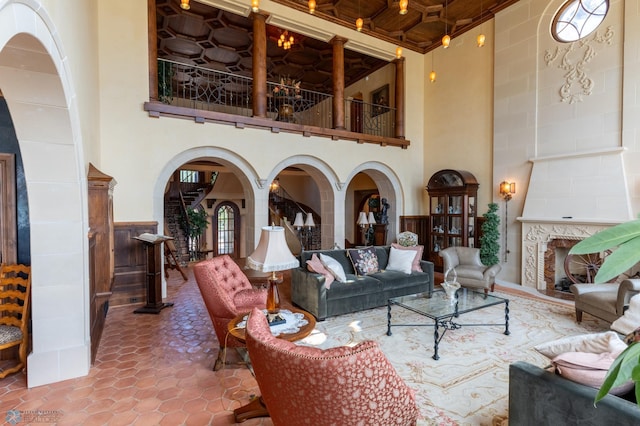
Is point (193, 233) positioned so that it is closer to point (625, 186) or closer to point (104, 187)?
point (104, 187)

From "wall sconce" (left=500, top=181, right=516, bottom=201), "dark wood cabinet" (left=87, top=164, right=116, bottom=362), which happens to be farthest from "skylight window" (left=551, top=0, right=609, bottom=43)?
"dark wood cabinet" (left=87, top=164, right=116, bottom=362)

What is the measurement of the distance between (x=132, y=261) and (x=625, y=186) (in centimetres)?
795

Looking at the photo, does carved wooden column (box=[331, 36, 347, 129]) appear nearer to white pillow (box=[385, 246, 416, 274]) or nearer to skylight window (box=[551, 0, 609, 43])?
white pillow (box=[385, 246, 416, 274])

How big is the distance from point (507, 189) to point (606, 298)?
2.90m

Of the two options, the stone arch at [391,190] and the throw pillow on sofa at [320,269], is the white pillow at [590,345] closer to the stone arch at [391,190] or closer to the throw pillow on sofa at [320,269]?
the throw pillow on sofa at [320,269]

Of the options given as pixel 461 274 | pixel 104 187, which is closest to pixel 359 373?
pixel 104 187

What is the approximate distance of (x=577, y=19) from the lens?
5.50 meters

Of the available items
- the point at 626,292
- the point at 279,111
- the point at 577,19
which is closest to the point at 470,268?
the point at 626,292

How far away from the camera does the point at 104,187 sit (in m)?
3.43

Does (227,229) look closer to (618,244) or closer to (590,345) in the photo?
(590,345)

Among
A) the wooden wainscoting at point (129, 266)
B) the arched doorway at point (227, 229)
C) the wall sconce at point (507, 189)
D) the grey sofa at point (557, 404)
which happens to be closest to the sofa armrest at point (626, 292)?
the grey sofa at point (557, 404)

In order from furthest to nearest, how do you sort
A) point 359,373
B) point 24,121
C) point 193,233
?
point 193,233
point 24,121
point 359,373

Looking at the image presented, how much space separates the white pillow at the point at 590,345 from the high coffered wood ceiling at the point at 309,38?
263 inches

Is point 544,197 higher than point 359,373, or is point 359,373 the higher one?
point 544,197
